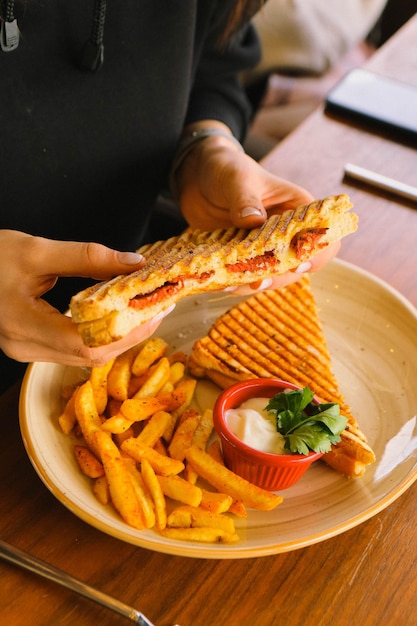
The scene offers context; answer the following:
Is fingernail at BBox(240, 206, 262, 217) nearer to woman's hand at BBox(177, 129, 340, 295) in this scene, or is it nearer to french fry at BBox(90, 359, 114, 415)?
woman's hand at BBox(177, 129, 340, 295)

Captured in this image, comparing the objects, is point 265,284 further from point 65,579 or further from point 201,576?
point 65,579

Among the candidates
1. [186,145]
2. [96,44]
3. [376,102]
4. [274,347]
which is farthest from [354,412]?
[376,102]

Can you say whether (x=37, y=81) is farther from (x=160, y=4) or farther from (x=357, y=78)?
(x=357, y=78)

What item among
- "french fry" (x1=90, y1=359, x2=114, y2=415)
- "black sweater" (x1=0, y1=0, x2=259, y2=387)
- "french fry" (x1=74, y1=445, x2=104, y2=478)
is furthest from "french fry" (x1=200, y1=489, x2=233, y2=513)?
"black sweater" (x1=0, y1=0, x2=259, y2=387)

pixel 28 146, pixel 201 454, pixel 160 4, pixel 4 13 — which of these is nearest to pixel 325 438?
pixel 201 454

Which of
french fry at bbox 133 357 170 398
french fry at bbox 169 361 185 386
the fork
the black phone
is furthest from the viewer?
the black phone

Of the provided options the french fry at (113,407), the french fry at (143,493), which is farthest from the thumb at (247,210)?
the french fry at (143,493)
